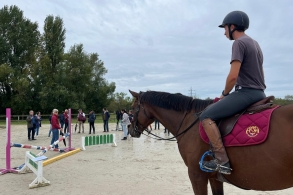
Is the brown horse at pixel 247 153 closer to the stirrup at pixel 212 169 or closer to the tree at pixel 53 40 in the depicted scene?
the stirrup at pixel 212 169

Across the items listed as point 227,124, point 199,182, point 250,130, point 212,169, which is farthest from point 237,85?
point 199,182

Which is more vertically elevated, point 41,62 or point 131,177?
point 41,62

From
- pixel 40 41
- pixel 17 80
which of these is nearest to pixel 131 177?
pixel 17 80

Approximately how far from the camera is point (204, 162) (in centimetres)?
334

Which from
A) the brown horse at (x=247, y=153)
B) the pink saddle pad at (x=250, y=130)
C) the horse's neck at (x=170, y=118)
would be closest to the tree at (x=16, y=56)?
the horse's neck at (x=170, y=118)

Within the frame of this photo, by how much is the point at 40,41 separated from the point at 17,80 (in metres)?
9.38

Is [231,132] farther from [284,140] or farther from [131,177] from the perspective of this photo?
[131,177]

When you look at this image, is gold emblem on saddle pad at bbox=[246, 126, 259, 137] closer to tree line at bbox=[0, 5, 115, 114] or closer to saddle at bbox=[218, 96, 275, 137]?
saddle at bbox=[218, 96, 275, 137]

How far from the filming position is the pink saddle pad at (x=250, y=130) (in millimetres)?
2965

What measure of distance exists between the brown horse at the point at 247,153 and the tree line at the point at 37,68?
43.1 meters

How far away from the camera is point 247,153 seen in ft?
10.0

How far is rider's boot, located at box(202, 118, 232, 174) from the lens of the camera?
3127 millimetres

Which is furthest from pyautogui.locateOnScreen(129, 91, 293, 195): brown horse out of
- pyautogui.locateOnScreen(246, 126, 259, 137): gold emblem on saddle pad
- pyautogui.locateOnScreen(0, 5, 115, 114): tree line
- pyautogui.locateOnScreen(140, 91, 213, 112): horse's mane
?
pyautogui.locateOnScreen(0, 5, 115, 114): tree line

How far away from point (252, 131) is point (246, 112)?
29 cm
